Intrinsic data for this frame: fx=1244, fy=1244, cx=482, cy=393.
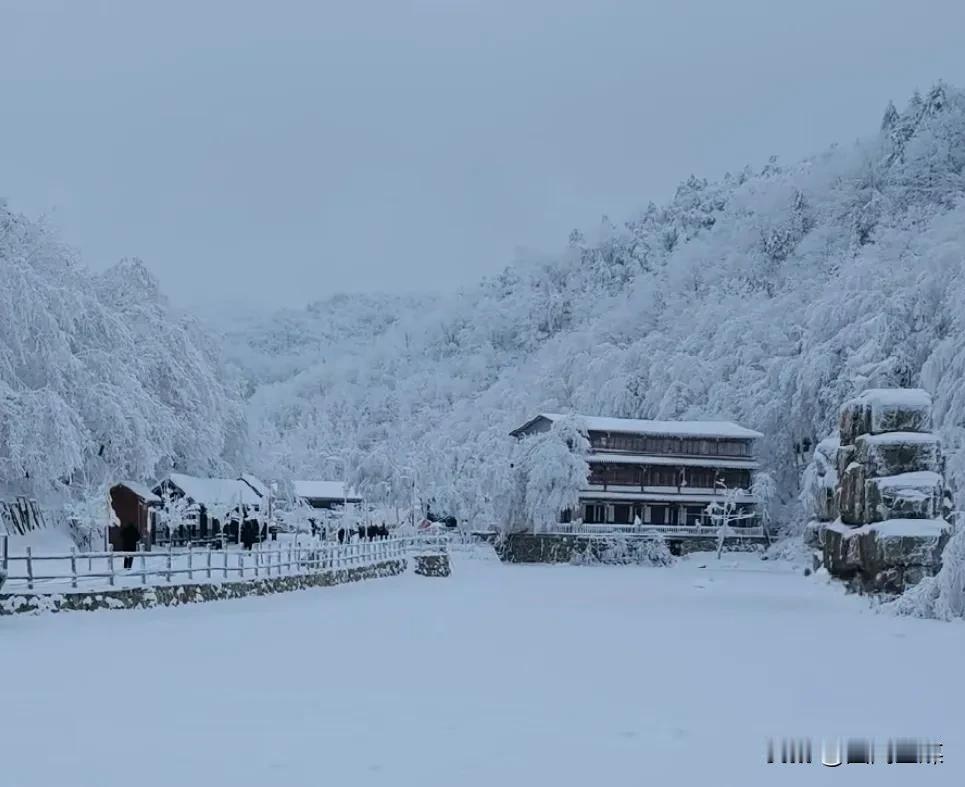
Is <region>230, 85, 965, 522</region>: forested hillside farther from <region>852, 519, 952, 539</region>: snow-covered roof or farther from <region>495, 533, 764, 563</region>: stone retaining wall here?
<region>852, 519, 952, 539</region>: snow-covered roof

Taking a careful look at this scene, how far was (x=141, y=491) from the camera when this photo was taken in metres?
48.2

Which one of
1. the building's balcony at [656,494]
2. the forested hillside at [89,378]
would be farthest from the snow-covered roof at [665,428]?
the forested hillside at [89,378]

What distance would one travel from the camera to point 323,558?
44.8m

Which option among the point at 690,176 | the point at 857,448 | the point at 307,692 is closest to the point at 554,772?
the point at 307,692

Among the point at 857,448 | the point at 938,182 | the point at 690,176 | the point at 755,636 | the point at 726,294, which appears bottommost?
the point at 755,636

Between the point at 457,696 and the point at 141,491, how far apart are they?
33.8 m

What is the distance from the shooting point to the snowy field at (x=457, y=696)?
40.1 feet

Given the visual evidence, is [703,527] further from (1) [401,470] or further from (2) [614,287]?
(2) [614,287]

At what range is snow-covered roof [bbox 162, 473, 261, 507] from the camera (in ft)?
172

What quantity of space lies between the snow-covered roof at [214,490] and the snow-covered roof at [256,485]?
216 centimetres

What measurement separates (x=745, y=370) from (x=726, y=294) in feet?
114

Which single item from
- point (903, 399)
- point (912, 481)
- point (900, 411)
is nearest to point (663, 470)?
point (900, 411)

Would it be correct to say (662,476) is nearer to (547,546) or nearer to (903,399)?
(547,546)

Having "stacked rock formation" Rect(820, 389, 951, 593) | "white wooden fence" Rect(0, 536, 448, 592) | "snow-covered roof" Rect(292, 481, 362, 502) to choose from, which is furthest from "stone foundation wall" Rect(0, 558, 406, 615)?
"snow-covered roof" Rect(292, 481, 362, 502)
